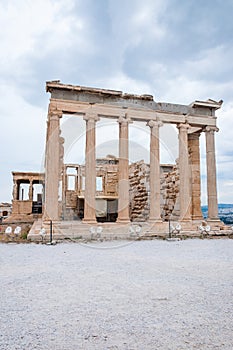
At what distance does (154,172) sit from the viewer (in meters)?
16.1

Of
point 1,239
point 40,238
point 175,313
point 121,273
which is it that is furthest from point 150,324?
point 1,239

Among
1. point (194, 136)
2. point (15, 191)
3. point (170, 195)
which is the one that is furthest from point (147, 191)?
point (15, 191)

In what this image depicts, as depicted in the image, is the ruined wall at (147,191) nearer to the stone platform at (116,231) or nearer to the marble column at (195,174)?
the marble column at (195,174)

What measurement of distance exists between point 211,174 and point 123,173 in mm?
5350

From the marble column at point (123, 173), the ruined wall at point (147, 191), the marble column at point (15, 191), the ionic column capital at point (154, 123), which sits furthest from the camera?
the marble column at point (15, 191)

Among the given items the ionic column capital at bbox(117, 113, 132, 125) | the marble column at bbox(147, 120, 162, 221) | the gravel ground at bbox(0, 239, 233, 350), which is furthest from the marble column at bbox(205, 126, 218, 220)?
the gravel ground at bbox(0, 239, 233, 350)

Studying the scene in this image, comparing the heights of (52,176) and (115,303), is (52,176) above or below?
above

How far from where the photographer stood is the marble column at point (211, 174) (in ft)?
56.5

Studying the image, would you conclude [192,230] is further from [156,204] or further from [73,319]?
[73,319]

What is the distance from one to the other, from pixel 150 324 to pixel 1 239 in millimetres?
10299

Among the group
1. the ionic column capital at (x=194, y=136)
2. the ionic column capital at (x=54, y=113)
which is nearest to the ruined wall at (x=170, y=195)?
the ionic column capital at (x=194, y=136)

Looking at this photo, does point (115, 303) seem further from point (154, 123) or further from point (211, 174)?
point (211, 174)

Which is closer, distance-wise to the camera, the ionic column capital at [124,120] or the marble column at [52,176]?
the marble column at [52,176]

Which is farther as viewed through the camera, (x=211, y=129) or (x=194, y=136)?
(x=194, y=136)
